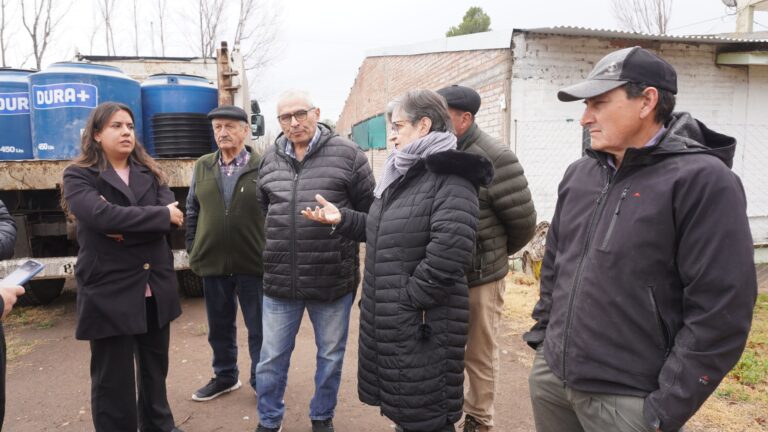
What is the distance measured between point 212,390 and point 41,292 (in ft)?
12.0

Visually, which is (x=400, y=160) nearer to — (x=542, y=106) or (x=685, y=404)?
Answer: (x=685, y=404)

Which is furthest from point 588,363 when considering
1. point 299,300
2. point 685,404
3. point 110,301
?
point 110,301

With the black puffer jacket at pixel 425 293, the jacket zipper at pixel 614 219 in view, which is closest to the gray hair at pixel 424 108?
the black puffer jacket at pixel 425 293

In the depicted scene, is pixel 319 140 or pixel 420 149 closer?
pixel 420 149

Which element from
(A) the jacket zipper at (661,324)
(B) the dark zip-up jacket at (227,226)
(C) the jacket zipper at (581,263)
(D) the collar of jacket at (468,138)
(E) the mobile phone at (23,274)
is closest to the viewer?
(A) the jacket zipper at (661,324)

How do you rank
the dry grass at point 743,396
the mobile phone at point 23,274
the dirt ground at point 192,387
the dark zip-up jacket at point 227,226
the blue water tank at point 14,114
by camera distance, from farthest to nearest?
1. the blue water tank at point 14,114
2. the dark zip-up jacket at point 227,226
3. the dirt ground at point 192,387
4. the dry grass at point 743,396
5. the mobile phone at point 23,274

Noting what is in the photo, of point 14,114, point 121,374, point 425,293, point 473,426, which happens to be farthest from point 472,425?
point 14,114

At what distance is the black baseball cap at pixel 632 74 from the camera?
64.0 inches

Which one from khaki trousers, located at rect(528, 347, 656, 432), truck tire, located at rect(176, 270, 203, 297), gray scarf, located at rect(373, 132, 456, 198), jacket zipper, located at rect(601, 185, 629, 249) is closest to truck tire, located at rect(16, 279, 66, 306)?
truck tire, located at rect(176, 270, 203, 297)

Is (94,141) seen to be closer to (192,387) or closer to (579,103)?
(192,387)

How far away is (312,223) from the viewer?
2900 millimetres

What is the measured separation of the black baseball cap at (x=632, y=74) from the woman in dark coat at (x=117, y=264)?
7.18ft

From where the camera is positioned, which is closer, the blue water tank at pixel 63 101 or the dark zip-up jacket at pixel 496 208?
the dark zip-up jacket at pixel 496 208

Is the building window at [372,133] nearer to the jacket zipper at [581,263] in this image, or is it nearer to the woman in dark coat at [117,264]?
the woman in dark coat at [117,264]
